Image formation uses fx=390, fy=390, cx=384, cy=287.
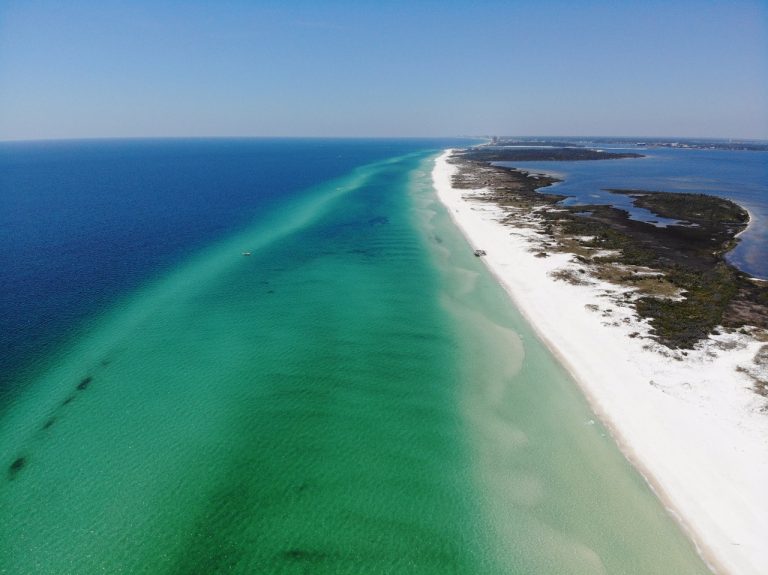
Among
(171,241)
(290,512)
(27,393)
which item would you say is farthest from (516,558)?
(171,241)

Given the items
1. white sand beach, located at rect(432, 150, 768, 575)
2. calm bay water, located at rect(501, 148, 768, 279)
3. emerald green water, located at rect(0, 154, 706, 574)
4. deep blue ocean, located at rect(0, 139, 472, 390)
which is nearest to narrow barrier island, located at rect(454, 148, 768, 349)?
white sand beach, located at rect(432, 150, 768, 575)

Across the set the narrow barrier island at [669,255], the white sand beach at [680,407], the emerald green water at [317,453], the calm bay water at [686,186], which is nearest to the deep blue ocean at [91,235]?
the emerald green water at [317,453]

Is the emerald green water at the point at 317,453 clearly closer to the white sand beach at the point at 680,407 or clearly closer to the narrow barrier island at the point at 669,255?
the white sand beach at the point at 680,407

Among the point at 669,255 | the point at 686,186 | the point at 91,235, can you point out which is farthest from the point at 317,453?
the point at 686,186

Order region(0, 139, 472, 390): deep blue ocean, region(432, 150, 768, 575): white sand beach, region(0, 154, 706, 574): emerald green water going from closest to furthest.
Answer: region(0, 154, 706, 574): emerald green water < region(432, 150, 768, 575): white sand beach < region(0, 139, 472, 390): deep blue ocean

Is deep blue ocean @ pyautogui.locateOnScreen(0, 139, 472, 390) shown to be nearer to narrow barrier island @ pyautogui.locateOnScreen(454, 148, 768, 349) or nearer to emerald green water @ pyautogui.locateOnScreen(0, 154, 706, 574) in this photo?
emerald green water @ pyautogui.locateOnScreen(0, 154, 706, 574)

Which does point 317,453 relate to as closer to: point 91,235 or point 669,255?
point 669,255
